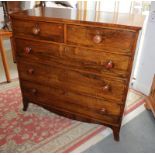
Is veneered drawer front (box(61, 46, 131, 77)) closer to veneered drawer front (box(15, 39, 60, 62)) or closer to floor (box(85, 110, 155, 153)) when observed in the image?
veneered drawer front (box(15, 39, 60, 62))

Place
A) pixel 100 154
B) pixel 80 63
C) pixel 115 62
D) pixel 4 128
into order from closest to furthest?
pixel 115 62
pixel 80 63
pixel 100 154
pixel 4 128

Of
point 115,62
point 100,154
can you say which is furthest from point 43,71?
point 100,154

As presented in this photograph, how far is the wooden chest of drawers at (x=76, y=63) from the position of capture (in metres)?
1.17

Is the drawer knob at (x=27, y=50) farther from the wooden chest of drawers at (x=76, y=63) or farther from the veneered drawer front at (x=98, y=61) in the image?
the veneered drawer front at (x=98, y=61)

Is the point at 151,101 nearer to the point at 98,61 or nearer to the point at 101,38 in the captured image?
the point at 98,61

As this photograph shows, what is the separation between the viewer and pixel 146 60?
2021mm

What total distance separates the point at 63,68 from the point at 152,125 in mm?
1047

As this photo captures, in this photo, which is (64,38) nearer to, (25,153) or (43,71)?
(43,71)

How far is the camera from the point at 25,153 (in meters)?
1.42

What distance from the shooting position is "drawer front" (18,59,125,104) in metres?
1.31

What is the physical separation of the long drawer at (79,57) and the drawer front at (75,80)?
58 millimetres

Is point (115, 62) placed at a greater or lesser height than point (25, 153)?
greater

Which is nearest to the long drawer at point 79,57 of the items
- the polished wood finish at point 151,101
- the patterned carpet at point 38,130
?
the patterned carpet at point 38,130

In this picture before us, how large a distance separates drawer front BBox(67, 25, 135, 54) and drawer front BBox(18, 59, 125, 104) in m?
0.23
